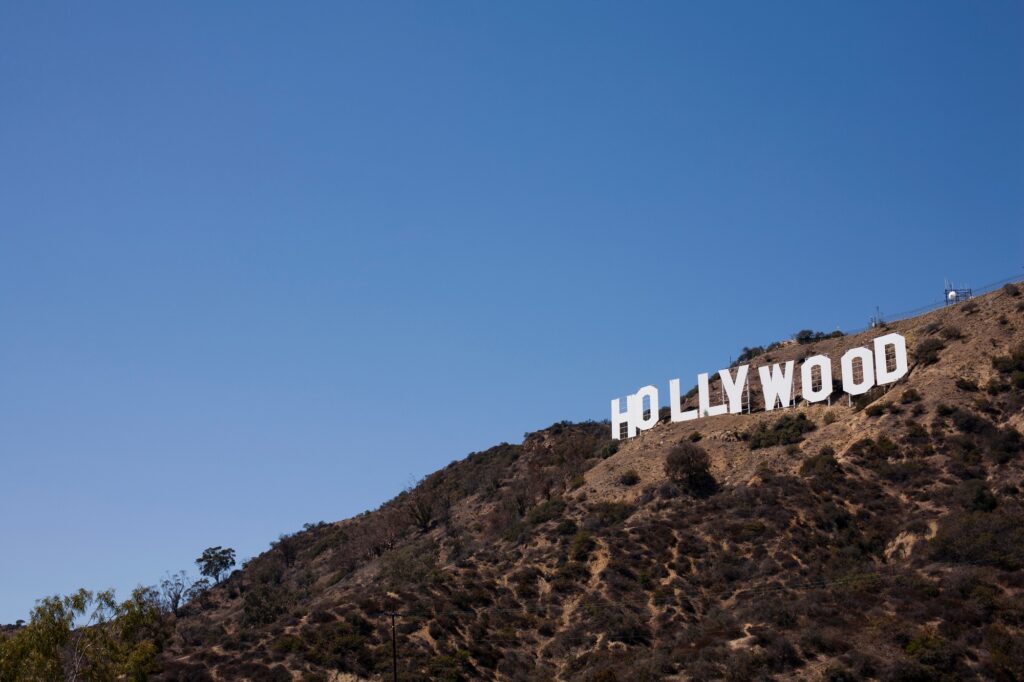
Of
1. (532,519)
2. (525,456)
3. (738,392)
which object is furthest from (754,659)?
(525,456)

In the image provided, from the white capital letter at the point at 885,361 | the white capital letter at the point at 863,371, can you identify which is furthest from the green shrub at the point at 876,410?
the white capital letter at the point at 885,361

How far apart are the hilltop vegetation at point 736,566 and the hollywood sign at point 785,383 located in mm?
1470

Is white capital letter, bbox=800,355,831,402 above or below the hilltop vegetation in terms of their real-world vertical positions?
above

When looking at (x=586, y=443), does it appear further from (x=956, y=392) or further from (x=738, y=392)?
(x=956, y=392)

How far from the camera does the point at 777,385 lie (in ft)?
277

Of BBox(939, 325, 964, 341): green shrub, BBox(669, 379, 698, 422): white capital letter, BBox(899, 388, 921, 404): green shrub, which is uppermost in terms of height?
BBox(939, 325, 964, 341): green shrub

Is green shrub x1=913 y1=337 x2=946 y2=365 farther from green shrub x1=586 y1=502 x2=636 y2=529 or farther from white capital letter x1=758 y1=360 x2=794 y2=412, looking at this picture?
green shrub x1=586 y1=502 x2=636 y2=529

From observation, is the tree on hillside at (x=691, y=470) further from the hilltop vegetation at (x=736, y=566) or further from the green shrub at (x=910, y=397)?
the green shrub at (x=910, y=397)

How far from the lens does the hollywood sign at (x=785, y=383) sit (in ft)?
260

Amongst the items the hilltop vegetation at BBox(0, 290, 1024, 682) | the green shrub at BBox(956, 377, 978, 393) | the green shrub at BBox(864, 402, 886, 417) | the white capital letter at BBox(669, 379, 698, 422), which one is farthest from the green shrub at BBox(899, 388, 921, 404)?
the white capital letter at BBox(669, 379, 698, 422)

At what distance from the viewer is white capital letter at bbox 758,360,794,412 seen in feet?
275

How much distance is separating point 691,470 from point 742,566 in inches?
544

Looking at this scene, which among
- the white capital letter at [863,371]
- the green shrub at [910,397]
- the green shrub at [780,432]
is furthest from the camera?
the white capital letter at [863,371]

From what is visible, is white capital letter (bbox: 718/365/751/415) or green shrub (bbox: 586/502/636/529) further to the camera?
white capital letter (bbox: 718/365/751/415)
